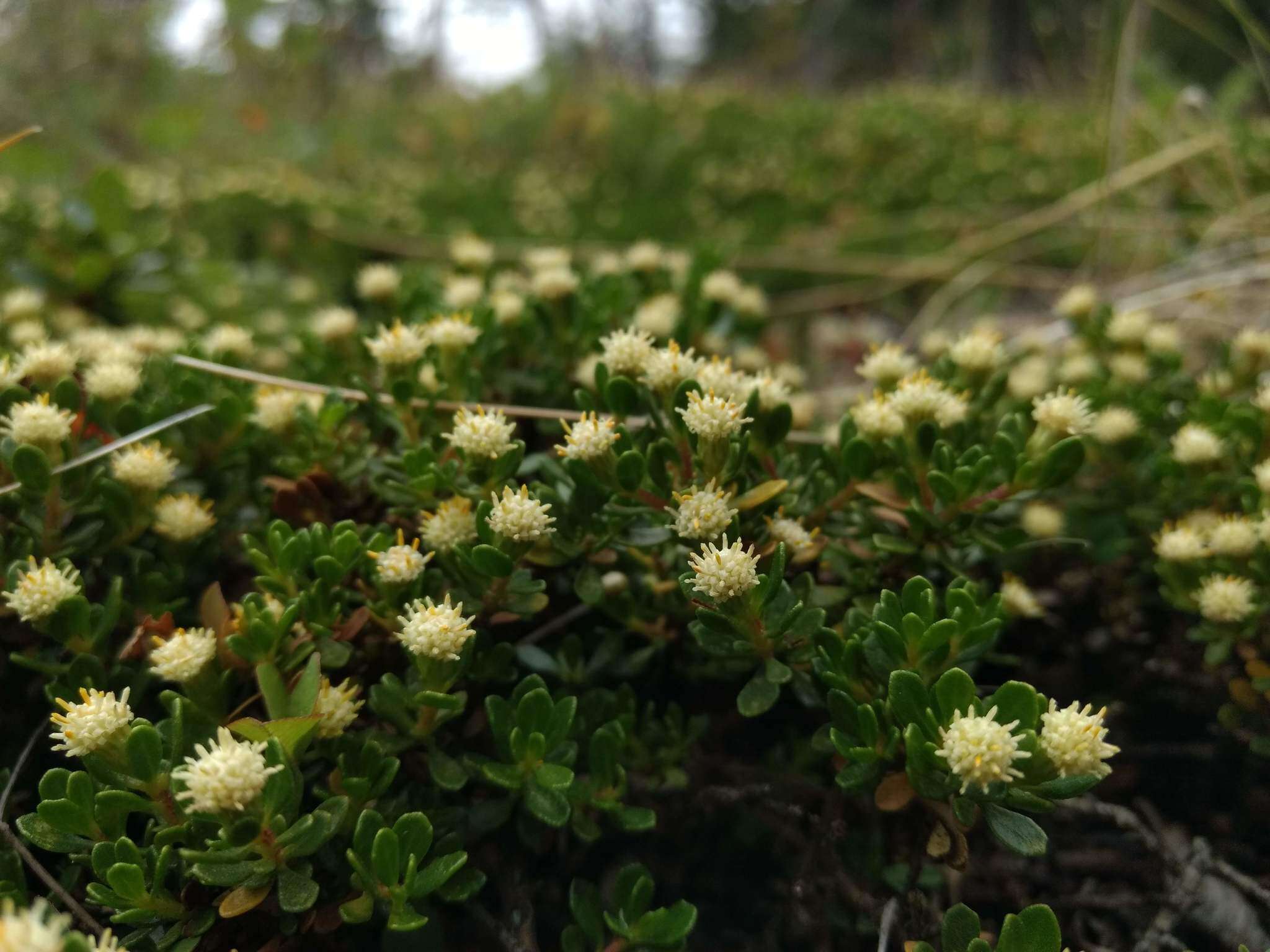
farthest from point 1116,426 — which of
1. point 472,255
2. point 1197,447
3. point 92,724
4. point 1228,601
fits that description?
point 92,724

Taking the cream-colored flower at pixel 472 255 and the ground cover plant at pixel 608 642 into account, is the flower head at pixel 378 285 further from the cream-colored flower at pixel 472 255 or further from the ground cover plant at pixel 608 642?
the cream-colored flower at pixel 472 255

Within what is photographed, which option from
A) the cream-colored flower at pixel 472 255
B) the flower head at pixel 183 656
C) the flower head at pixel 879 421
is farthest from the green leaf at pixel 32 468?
the flower head at pixel 879 421

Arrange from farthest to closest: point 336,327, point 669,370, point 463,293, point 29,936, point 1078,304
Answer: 1. point 1078,304
2. point 463,293
3. point 336,327
4. point 669,370
5. point 29,936

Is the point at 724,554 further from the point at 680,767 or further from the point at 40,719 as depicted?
the point at 40,719

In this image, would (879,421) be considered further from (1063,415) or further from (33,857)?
(33,857)

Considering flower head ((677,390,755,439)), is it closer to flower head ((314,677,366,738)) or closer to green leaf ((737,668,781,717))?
green leaf ((737,668,781,717))

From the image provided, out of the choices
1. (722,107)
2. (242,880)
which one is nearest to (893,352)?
(242,880)

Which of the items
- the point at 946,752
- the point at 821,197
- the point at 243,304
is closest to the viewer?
the point at 946,752
